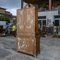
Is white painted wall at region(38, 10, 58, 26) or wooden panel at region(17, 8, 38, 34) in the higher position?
white painted wall at region(38, 10, 58, 26)

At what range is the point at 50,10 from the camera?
92.3 feet

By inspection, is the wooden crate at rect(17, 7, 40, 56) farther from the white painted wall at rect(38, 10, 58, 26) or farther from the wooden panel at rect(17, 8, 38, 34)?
the white painted wall at rect(38, 10, 58, 26)

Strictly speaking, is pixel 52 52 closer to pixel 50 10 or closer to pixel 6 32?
pixel 6 32

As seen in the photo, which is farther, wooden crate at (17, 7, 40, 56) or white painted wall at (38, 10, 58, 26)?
white painted wall at (38, 10, 58, 26)

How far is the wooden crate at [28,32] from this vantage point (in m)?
7.92

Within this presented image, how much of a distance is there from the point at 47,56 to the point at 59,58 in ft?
1.93

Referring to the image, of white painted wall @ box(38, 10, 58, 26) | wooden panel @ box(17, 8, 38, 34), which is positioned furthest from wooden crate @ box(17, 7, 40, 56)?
white painted wall @ box(38, 10, 58, 26)

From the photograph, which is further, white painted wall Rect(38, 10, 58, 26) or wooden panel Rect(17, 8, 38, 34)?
white painted wall Rect(38, 10, 58, 26)

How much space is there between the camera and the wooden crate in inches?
312

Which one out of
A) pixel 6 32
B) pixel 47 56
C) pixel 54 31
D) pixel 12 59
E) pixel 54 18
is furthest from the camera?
pixel 54 18

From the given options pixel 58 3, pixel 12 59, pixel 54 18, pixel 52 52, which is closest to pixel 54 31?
pixel 54 18

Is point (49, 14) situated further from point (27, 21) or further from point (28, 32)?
point (28, 32)

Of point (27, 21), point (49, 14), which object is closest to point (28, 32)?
point (27, 21)

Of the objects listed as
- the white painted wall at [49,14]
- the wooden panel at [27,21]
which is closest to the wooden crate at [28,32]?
the wooden panel at [27,21]
